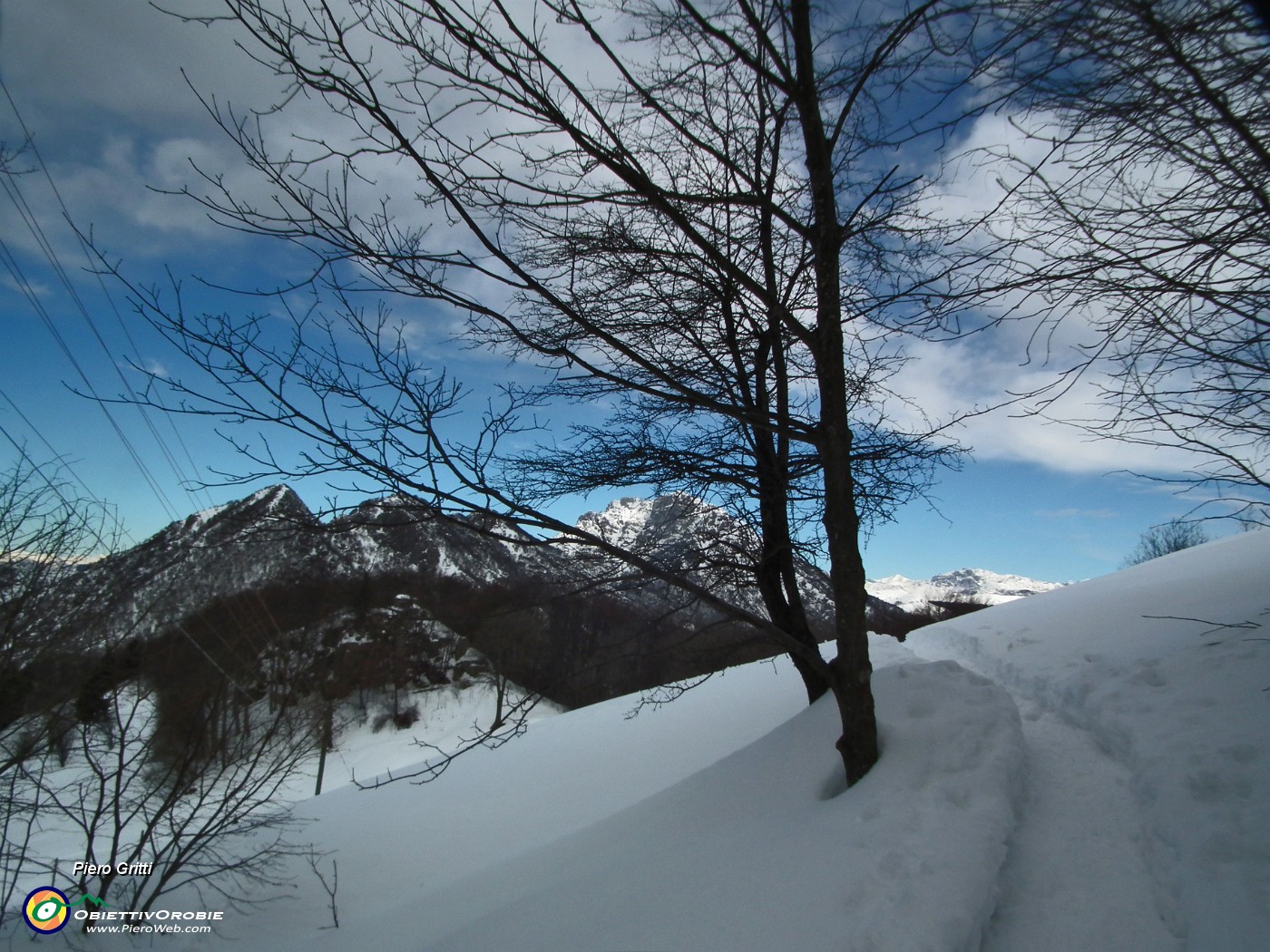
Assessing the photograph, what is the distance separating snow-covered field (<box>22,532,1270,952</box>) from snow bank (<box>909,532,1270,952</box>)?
0.04 feet

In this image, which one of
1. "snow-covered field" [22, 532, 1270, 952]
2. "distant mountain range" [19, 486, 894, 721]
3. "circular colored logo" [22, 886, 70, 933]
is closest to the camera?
"snow-covered field" [22, 532, 1270, 952]

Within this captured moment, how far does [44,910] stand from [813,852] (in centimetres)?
854

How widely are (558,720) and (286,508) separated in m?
14.4

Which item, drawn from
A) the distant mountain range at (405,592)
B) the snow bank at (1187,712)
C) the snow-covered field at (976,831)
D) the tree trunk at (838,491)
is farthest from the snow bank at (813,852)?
the distant mountain range at (405,592)

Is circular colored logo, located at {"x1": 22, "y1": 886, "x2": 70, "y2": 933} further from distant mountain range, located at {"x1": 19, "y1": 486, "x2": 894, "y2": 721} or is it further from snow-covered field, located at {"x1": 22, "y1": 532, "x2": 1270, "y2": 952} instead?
snow-covered field, located at {"x1": 22, "y1": 532, "x2": 1270, "y2": 952}

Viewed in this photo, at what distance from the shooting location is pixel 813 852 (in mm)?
2520

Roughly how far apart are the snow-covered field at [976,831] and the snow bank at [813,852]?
0.01 metres

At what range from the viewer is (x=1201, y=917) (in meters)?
2.05

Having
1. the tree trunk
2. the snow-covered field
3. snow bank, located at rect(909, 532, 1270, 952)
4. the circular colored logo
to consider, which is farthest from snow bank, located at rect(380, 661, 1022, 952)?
the circular colored logo

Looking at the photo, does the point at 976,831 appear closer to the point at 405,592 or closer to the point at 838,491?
the point at 838,491

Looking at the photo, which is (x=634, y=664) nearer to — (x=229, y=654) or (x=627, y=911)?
(x=627, y=911)

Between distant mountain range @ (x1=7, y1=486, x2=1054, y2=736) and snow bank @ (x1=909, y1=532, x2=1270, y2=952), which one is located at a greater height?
distant mountain range @ (x1=7, y1=486, x2=1054, y2=736)

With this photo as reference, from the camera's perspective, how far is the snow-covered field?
2.13 metres

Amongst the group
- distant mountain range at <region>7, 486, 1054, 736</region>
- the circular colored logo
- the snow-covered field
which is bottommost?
the circular colored logo
